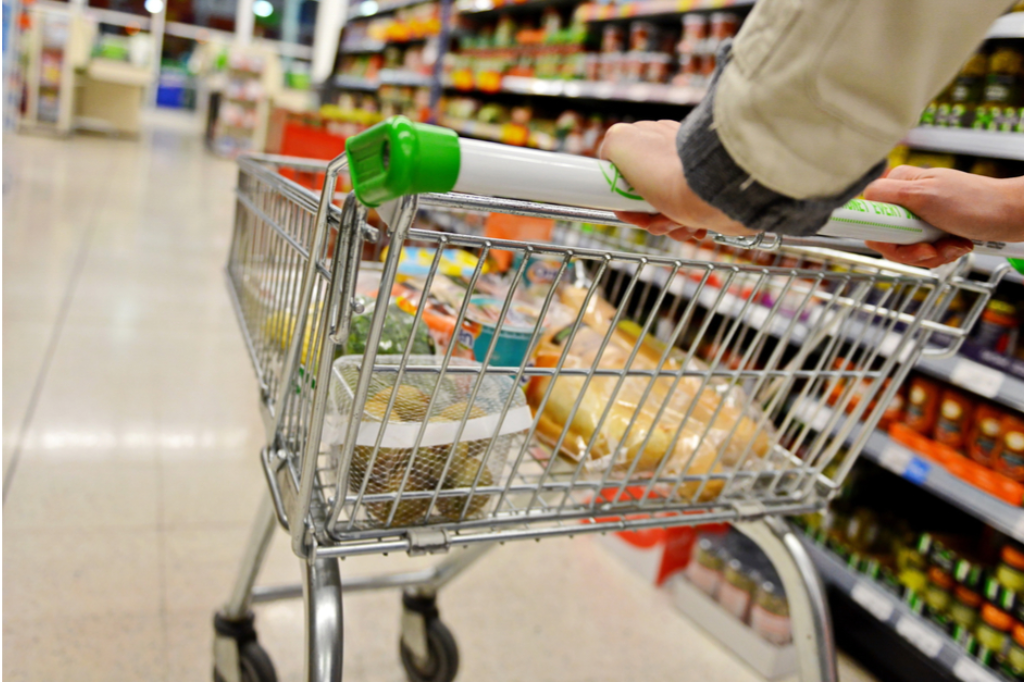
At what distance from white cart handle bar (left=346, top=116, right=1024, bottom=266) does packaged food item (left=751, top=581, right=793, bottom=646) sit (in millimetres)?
1358

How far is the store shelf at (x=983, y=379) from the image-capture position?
1.58 m

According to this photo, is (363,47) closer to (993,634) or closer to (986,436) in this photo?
(986,436)

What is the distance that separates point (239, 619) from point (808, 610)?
830mm

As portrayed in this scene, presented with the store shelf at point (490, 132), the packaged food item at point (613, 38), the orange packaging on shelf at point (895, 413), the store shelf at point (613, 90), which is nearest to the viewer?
the orange packaging on shelf at point (895, 413)

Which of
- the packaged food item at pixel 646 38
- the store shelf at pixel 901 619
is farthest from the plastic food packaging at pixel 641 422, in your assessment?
the packaged food item at pixel 646 38

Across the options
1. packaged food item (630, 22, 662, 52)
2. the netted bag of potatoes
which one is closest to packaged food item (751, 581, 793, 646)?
the netted bag of potatoes

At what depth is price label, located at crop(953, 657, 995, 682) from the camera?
1601 mm

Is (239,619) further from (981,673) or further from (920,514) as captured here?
(920,514)

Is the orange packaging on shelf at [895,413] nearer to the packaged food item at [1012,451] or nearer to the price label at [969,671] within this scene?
the packaged food item at [1012,451]

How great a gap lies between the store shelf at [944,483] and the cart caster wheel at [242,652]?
3.51ft

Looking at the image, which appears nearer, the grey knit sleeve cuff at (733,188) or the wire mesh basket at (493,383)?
the grey knit sleeve cuff at (733,188)

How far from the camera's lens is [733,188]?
1.57 ft

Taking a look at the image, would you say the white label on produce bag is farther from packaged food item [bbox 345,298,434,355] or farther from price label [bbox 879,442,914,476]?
price label [bbox 879,442,914,476]

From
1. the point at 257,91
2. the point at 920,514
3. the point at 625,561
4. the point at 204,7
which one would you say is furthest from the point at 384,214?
the point at 204,7
